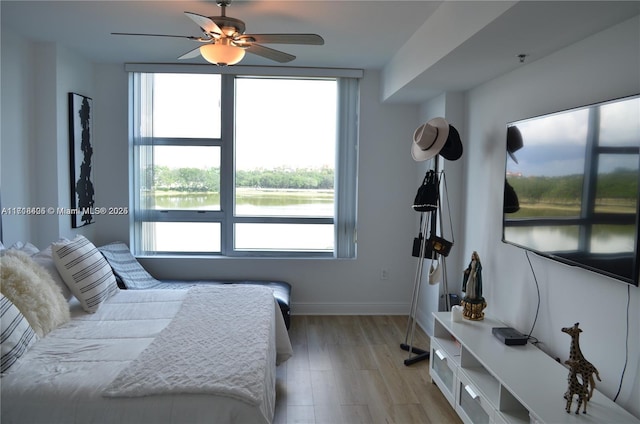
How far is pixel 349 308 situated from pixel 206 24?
10.8 ft

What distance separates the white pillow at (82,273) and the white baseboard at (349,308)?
2.17 m

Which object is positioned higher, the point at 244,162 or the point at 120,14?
the point at 120,14

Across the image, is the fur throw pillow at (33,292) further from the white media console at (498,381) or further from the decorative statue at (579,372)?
the decorative statue at (579,372)

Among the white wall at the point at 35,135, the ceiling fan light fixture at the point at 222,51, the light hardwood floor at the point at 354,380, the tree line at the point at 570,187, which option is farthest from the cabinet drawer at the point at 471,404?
the white wall at the point at 35,135

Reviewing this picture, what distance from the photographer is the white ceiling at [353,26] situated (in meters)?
2.08

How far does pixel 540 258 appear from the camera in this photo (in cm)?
272

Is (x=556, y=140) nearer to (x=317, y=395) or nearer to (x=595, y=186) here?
(x=595, y=186)

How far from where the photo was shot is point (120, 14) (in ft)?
10.1

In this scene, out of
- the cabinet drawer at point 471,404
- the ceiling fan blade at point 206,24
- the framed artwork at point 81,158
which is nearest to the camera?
the ceiling fan blade at point 206,24

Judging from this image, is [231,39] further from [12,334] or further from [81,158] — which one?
[81,158]

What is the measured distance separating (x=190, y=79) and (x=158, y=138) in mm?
671

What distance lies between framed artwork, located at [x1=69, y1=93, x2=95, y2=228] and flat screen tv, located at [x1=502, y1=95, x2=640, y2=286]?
3540mm

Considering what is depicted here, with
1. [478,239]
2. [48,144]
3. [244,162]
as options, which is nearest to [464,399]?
[478,239]

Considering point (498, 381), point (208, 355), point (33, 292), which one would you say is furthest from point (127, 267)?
point (498, 381)
